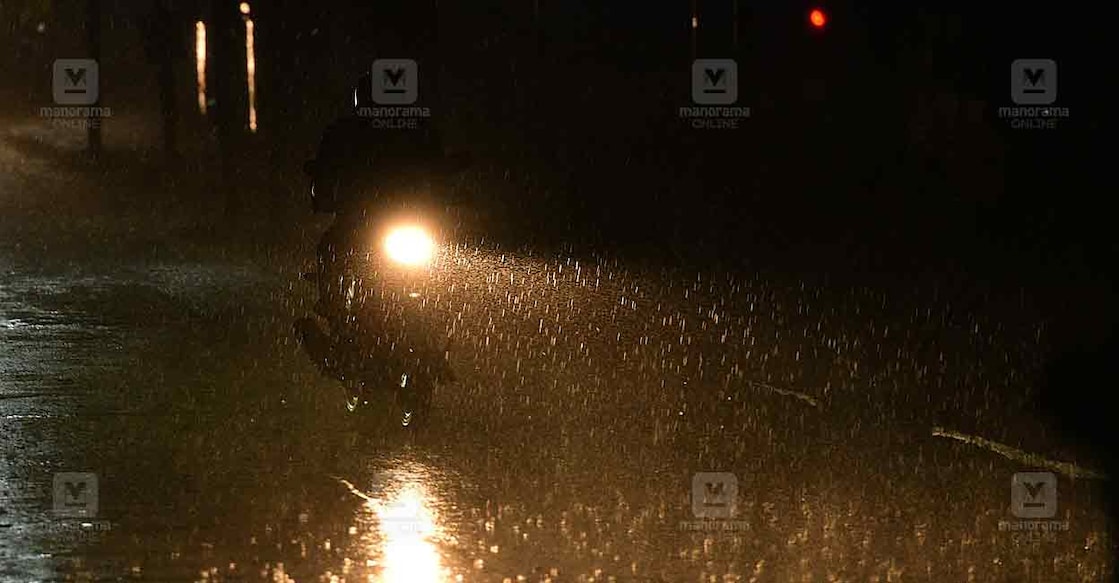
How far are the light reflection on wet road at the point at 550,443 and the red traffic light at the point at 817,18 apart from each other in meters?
6.72

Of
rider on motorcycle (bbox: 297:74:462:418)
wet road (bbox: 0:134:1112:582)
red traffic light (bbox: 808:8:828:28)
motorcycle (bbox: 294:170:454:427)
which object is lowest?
wet road (bbox: 0:134:1112:582)

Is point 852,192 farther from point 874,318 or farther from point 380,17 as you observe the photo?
point 380,17

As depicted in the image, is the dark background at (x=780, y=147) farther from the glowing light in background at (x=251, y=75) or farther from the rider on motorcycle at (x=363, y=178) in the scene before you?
the rider on motorcycle at (x=363, y=178)

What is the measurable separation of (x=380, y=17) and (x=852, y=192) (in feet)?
40.2

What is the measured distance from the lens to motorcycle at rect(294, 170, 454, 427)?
29.9ft

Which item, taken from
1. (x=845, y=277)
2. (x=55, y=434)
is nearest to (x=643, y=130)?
(x=845, y=277)

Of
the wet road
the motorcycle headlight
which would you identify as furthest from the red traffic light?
the motorcycle headlight

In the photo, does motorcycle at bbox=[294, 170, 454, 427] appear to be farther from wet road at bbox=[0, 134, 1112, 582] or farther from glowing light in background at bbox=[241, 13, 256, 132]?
glowing light in background at bbox=[241, 13, 256, 132]

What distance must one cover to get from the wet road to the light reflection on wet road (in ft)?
0.07

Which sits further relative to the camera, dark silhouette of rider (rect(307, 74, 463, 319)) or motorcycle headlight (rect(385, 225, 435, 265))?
motorcycle headlight (rect(385, 225, 435, 265))

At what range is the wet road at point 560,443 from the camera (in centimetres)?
648

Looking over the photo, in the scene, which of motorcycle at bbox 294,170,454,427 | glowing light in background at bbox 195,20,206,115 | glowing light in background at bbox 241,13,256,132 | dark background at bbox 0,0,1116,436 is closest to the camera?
motorcycle at bbox 294,170,454,427

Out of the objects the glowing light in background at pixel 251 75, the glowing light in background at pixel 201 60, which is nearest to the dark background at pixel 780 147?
the glowing light in background at pixel 251 75

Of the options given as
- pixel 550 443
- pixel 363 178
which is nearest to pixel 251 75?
pixel 363 178
